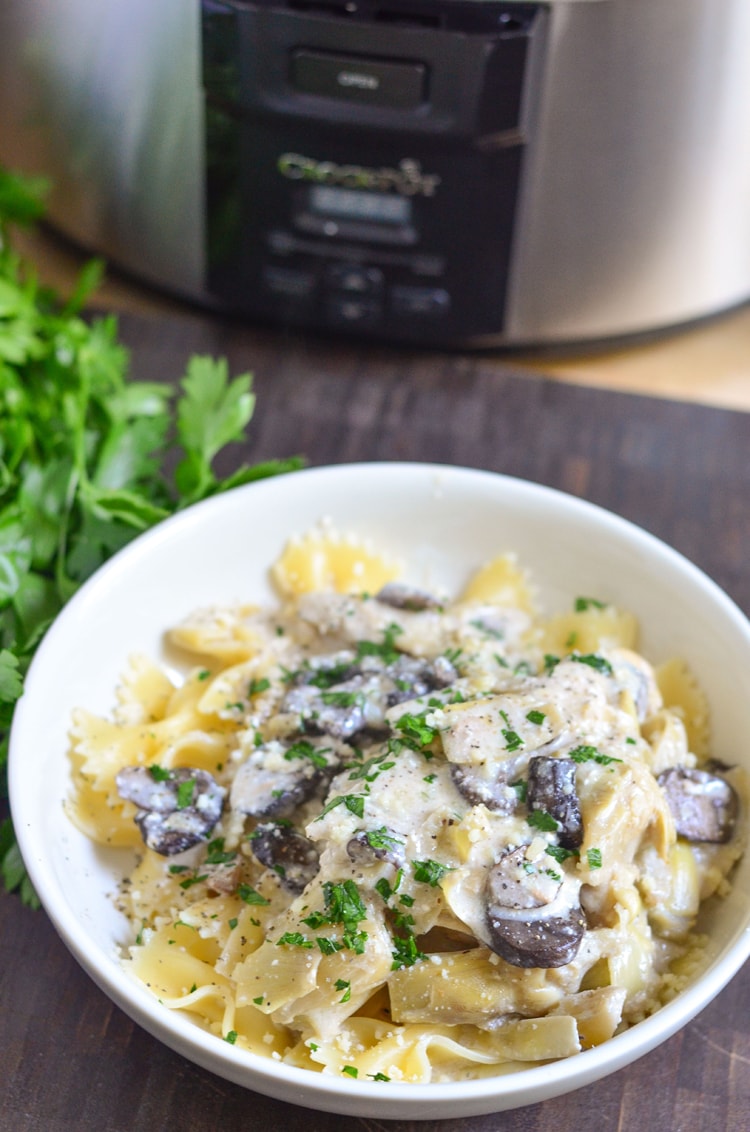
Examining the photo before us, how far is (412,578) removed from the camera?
2.56 metres

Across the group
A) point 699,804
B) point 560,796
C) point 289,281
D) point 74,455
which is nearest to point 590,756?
point 560,796

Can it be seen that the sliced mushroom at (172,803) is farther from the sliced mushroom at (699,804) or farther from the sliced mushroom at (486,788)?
the sliced mushroom at (699,804)

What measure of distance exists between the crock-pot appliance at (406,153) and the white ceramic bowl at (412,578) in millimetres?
881

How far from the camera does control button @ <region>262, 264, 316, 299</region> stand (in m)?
3.17

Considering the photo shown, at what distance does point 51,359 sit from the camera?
2.68 metres

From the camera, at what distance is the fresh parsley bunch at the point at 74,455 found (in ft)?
7.61

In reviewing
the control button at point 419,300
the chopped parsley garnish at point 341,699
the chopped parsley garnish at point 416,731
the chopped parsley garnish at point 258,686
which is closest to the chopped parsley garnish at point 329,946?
the chopped parsley garnish at point 416,731

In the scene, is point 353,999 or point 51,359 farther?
point 51,359

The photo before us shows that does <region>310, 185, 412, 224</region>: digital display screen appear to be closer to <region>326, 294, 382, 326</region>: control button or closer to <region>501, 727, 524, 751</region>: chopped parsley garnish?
<region>326, 294, 382, 326</region>: control button

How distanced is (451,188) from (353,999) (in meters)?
2.02

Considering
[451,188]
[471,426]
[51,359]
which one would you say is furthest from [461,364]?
[51,359]

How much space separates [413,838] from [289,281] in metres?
1.87

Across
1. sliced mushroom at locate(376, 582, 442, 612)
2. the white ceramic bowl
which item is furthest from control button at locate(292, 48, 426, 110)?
sliced mushroom at locate(376, 582, 442, 612)

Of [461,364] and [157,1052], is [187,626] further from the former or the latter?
[461,364]
